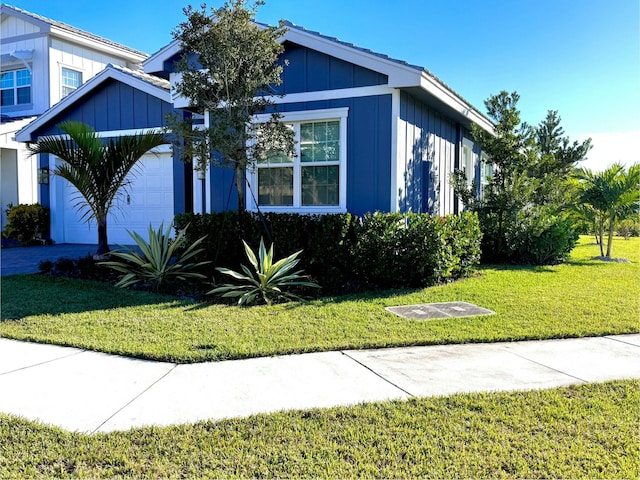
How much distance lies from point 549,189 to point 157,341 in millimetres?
9019

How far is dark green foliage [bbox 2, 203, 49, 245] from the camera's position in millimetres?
13117

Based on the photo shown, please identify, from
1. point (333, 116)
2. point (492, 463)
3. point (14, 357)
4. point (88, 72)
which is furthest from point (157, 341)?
point (88, 72)

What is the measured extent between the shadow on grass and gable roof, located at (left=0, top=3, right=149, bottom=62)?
11.8 metres

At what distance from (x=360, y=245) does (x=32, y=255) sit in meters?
8.32

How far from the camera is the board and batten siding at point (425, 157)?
839 cm

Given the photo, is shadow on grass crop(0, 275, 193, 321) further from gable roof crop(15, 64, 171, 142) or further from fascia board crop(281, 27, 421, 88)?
gable roof crop(15, 64, 171, 142)

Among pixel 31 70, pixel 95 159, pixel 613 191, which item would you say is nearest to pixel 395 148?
pixel 95 159

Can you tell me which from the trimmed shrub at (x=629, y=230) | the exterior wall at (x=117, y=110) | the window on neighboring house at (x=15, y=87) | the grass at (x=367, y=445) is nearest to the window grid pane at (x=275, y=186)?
the exterior wall at (x=117, y=110)

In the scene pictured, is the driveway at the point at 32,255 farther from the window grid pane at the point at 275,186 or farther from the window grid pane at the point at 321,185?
the window grid pane at the point at 321,185

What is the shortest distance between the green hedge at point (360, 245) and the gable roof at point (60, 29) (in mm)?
12792

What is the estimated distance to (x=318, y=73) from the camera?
8367 millimetres

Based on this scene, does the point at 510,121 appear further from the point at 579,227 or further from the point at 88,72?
the point at 88,72

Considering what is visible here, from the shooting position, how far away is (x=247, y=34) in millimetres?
7051

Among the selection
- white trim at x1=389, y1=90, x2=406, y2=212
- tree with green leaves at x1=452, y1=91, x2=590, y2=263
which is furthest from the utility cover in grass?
tree with green leaves at x1=452, y1=91, x2=590, y2=263
